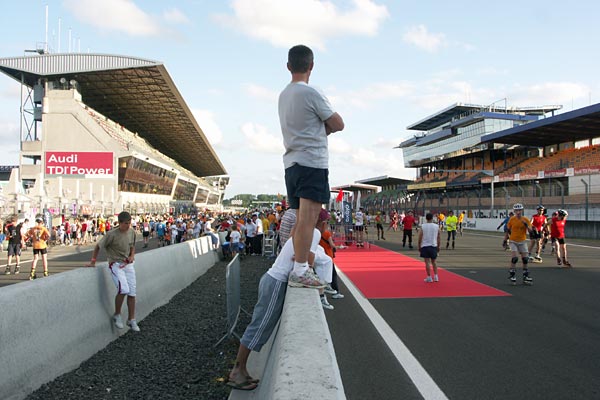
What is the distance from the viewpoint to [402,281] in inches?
469

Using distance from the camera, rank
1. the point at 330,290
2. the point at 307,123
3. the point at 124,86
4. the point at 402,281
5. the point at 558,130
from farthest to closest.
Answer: the point at 124,86, the point at 558,130, the point at 402,281, the point at 330,290, the point at 307,123

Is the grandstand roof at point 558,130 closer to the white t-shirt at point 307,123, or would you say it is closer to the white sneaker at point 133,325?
the white sneaker at point 133,325

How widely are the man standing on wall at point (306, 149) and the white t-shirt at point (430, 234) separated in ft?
28.5

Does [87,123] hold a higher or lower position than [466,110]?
lower

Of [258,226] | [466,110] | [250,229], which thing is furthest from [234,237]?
[466,110]

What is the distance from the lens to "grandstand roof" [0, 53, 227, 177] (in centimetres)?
5056

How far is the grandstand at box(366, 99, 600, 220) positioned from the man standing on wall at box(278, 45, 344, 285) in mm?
27590

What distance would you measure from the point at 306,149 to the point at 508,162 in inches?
2654

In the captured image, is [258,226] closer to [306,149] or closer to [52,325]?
[52,325]

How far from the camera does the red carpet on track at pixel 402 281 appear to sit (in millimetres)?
Result: 9945

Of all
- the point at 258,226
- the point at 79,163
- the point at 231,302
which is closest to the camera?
the point at 231,302

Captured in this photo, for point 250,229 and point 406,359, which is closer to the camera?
point 406,359

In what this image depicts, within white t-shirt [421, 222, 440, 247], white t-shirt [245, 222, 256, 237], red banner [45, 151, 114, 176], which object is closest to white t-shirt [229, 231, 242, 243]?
white t-shirt [245, 222, 256, 237]

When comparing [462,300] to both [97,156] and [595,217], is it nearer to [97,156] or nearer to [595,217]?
[595,217]
